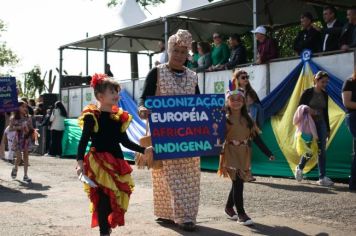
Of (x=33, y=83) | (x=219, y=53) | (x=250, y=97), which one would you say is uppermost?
(x=33, y=83)

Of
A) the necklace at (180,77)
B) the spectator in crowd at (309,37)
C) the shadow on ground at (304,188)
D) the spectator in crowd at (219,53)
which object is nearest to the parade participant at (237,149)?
the necklace at (180,77)

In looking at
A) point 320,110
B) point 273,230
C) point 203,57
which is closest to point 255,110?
point 320,110

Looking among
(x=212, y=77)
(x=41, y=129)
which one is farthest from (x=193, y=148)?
(x=41, y=129)

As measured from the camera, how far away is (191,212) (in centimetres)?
550

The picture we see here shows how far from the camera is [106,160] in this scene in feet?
15.2

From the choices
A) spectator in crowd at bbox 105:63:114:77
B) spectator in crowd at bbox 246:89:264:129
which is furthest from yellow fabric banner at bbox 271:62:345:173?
spectator in crowd at bbox 105:63:114:77

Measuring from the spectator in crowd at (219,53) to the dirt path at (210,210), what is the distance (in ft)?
11.3

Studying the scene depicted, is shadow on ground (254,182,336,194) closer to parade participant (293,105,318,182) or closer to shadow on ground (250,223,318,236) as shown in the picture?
parade participant (293,105,318,182)

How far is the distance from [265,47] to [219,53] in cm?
180

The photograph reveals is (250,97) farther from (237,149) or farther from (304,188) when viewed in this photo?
(237,149)

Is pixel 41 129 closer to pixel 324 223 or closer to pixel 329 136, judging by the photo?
pixel 329 136

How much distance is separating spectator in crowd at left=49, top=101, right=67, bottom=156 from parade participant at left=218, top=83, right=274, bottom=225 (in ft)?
40.9

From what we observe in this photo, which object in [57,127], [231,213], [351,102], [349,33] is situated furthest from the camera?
[57,127]

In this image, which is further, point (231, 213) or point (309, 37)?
point (309, 37)
